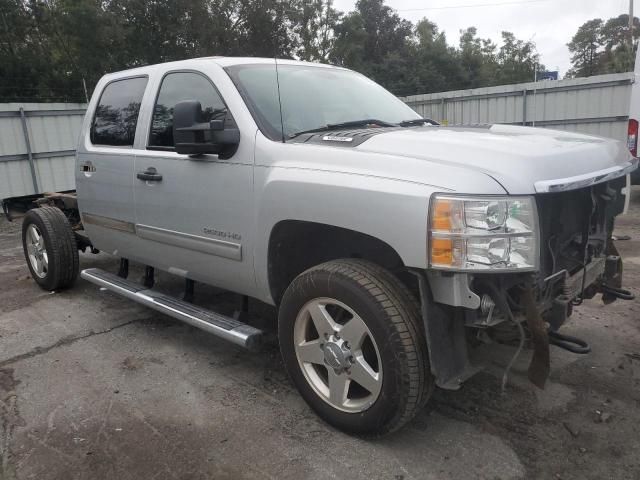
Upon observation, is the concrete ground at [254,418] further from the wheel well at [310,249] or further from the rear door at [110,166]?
the rear door at [110,166]

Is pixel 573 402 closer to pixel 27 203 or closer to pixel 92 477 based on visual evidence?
pixel 92 477

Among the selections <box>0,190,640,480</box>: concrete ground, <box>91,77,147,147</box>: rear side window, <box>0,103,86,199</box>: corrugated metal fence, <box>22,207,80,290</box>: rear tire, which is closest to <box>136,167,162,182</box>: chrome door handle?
<box>91,77,147,147</box>: rear side window

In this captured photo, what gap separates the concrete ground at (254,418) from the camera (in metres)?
2.66

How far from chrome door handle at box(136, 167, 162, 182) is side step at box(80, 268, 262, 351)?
836 millimetres

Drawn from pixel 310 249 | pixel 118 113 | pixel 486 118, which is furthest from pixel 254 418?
pixel 486 118

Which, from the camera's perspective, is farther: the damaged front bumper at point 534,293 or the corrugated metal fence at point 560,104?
the corrugated metal fence at point 560,104

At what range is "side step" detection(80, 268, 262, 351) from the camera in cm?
323

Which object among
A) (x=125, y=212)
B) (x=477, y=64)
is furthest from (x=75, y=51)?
(x=477, y=64)

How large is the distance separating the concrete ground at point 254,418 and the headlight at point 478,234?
1.01 metres

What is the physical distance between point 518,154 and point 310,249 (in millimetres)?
1310

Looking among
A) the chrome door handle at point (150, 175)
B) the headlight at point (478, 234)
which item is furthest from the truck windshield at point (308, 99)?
the headlight at point (478, 234)

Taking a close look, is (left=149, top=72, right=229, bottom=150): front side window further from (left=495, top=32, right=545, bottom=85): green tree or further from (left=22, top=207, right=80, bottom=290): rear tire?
(left=495, top=32, right=545, bottom=85): green tree

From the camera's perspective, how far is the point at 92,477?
263 centimetres

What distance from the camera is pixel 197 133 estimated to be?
122 inches
